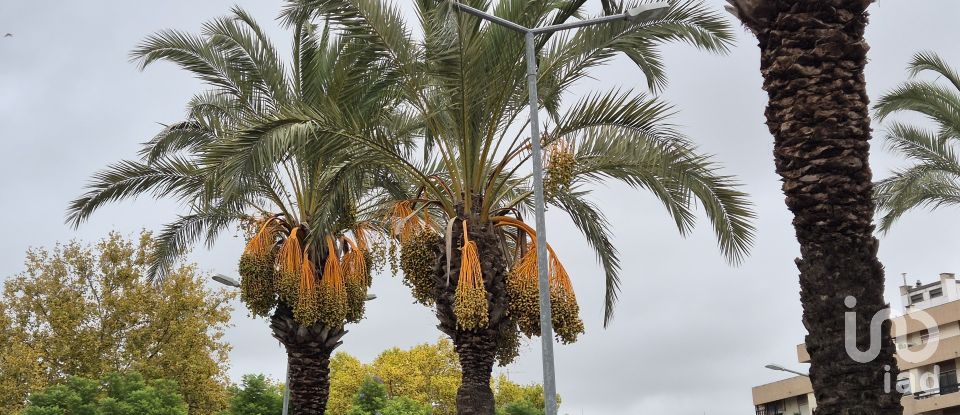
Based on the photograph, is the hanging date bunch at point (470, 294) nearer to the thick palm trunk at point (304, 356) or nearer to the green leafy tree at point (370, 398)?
the thick palm trunk at point (304, 356)

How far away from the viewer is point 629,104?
16.0m

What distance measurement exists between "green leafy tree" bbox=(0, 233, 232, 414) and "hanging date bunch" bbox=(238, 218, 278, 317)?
46.6 feet

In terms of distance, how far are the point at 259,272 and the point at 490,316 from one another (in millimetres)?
5642

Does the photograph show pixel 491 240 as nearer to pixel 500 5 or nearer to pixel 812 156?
pixel 500 5

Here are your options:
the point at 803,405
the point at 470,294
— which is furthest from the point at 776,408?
the point at 470,294

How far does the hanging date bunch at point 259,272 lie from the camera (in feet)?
64.4

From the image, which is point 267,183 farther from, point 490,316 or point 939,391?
point 939,391

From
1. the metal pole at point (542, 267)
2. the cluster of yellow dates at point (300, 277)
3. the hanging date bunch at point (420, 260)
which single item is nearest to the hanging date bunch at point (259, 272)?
the cluster of yellow dates at point (300, 277)

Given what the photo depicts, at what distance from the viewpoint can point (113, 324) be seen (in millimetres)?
33906

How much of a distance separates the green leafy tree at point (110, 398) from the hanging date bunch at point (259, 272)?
9.79 m

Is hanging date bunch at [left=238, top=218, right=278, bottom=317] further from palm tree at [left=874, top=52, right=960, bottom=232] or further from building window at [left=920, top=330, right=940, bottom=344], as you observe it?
building window at [left=920, top=330, right=940, bottom=344]

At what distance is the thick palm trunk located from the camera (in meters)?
20.5

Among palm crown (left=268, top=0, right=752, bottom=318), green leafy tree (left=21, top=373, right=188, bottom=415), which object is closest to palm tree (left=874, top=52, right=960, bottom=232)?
palm crown (left=268, top=0, right=752, bottom=318)

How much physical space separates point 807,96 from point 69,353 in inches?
1149
